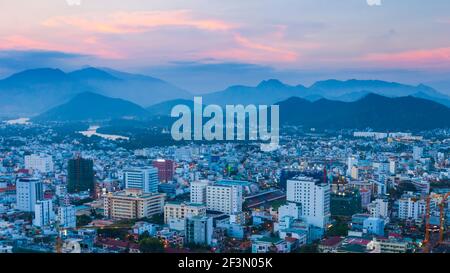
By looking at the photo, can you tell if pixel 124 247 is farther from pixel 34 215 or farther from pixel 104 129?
pixel 104 129

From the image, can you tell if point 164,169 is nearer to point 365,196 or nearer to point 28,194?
point 28,194

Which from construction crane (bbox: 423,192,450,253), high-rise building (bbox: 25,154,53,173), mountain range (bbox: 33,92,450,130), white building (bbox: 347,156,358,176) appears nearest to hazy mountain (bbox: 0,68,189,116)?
mountain range (bbox: 33,92,450,130)

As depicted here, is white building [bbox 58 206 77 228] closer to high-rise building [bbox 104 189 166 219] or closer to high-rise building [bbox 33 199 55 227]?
high-rise building [bbox 33 199 55 227]

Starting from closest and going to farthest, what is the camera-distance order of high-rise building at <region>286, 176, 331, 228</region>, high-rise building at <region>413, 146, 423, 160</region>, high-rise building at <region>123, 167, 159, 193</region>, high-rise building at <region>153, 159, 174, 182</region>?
high-rise building at <region>286, 176, 331, 228</region> → high-rise building at <region>123, 167, 159, 193</region> → high-rise building at <region>153, 159, 174, 182</region> → high-rise building at <region>413, 146, 423, 160</region>

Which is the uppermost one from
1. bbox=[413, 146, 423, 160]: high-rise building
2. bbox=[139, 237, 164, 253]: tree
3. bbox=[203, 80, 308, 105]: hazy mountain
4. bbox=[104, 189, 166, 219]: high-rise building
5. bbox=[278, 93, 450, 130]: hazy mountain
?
bbox=[203, 80, 308, 105]: hazy mountain

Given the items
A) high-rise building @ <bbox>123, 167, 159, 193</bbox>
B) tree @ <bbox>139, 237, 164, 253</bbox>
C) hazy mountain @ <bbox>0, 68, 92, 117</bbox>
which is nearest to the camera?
tree @ <bbox>139, 237, 164, 253</bbox>

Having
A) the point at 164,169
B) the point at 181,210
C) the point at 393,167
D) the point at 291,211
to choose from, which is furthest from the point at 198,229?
the point at 393,167
